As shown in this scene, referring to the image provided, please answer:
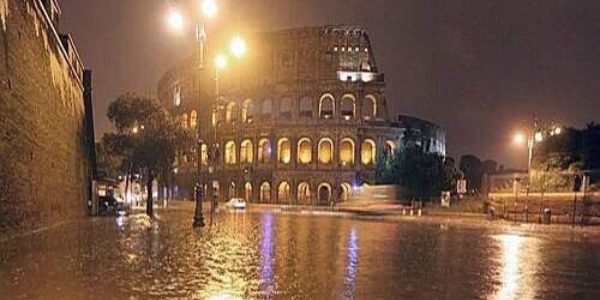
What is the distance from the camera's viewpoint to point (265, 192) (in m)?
76.6

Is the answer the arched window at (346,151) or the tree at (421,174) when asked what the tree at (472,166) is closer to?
the arched window at (346,151)

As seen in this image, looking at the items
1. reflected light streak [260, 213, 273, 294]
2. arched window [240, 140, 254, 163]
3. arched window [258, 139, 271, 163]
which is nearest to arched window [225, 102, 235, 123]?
arched window [240, 140, 254, 163]

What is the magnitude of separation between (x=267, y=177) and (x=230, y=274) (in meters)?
65.1

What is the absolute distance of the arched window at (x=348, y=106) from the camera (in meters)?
73.4

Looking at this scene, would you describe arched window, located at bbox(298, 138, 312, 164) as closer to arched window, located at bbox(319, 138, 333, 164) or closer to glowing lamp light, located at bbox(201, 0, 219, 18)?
arched window, located at bbox(319, 138, 333, 164)

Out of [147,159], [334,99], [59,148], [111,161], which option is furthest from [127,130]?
[334,99]

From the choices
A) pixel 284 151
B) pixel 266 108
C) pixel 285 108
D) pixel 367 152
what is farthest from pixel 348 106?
pixel 266 108

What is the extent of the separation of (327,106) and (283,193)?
12.7 meters

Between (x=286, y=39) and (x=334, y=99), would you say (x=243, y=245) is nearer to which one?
(x=334, y=99)

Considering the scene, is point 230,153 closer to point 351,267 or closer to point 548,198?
point 548,198

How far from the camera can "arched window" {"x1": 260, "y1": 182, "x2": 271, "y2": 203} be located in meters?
Answer: 75.6

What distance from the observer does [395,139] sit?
7375cm

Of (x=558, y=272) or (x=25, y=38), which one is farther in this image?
(x=25, y=38)

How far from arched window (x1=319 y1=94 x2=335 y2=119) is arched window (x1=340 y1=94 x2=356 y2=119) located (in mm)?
1282
